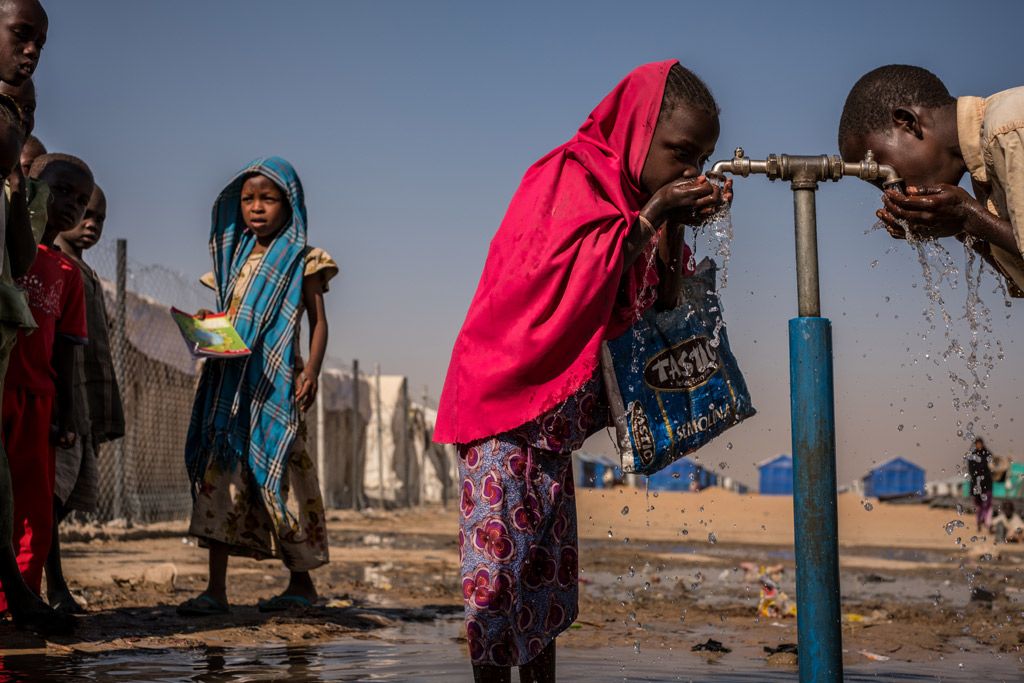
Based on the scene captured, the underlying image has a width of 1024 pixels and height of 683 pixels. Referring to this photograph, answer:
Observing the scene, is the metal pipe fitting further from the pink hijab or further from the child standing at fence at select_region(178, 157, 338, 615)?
the child standing at fence at select_region(178, 157, 338, 615)

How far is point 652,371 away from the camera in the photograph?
10.5 feet

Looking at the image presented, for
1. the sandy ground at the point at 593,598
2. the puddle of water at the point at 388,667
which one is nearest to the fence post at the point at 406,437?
the sandy ground at the point at 593,598

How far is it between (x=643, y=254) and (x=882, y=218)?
0.66 meters

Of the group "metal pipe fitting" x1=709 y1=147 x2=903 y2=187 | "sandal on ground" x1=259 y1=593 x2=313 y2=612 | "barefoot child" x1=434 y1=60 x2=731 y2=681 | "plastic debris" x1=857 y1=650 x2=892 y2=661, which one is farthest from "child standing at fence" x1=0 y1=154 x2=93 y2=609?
"plastic debris" x1=857 y1=650 x2=892 y2=661

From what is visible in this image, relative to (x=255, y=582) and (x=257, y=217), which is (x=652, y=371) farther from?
(x=255, y=582)

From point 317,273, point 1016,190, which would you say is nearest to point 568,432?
point 1016,190

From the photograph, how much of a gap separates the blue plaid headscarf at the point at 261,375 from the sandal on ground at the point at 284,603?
0.43m

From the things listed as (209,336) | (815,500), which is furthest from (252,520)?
(815,500)

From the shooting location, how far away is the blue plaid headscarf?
5.37 m

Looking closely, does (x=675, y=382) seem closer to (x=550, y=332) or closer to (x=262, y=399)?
(x=550, y=332)

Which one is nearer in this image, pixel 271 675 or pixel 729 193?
pixel 729 193

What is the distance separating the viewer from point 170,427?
13.7 metres

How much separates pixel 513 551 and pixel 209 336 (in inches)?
110

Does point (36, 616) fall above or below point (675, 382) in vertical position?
below
